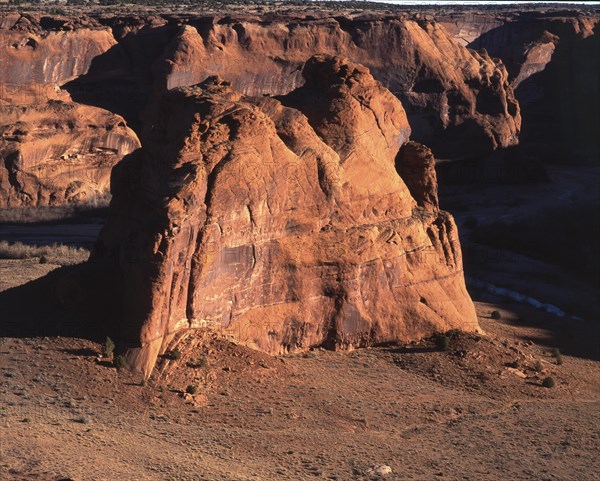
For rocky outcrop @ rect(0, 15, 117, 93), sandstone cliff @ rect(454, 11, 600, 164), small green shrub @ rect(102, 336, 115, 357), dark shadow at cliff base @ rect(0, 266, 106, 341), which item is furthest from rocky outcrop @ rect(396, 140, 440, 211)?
sandstone cliff @ rect(454, 11, 600, 164)

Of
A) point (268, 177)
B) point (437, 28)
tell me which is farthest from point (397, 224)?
point (437, 28)

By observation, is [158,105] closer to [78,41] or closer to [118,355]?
[118,355]

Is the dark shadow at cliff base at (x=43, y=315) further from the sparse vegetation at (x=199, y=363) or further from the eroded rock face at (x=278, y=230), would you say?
the sparse vegetation at (x=199, y=363)

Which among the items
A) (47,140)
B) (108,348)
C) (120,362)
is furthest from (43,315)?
(47,140)

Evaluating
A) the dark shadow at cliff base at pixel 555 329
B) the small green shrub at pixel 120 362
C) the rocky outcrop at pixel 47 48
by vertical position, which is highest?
the rocky outcrop at pixel 47 48

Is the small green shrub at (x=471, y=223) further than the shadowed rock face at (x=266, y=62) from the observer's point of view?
No

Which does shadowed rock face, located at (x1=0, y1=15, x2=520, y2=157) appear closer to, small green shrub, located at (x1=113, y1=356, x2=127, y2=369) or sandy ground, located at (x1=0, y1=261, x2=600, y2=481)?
sandy ground, located at (x1=0, y1=261, x2=600, y2=481)

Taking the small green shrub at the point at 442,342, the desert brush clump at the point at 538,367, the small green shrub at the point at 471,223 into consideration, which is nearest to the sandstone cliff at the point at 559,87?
the small green shrub at the point at 471,223

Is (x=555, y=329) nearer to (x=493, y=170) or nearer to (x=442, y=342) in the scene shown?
(x=442, y=342)
